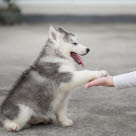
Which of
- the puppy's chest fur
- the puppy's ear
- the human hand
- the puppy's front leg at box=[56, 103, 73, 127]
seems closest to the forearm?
the human hand

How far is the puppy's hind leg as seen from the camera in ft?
12.2

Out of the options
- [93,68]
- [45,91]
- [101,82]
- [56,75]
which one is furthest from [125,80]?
[93,68]

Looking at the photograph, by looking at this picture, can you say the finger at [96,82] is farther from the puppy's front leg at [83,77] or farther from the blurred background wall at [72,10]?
the blurred background wall at [72,10]

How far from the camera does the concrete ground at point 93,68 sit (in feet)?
12.9

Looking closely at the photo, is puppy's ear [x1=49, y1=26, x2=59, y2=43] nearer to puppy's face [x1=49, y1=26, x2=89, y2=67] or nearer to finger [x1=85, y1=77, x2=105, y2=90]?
puppy's face [x1=49, y1=26, x2=89, y2=67]

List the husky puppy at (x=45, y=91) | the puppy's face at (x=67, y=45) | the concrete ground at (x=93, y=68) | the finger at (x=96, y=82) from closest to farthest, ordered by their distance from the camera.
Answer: the finger at (x=96, y=82) → the husky puppy at (x=45, y=91) → the concrete ground at (x=93, y=68) → the puppy's face at (x=67, y=45)

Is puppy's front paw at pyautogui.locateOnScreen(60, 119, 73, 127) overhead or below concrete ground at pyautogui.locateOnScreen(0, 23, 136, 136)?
overhead

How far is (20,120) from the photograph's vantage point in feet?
12.2

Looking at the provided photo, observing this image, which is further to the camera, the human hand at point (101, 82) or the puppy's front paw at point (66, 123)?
the puppy's front paw at point (66, 123)

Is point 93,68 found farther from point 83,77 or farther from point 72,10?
point 72,10

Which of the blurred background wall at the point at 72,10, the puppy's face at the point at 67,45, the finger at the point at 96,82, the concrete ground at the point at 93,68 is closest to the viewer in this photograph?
the finger at the point at 96,82

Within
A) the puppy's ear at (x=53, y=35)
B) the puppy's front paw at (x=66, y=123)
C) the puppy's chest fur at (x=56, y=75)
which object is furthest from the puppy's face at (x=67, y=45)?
the puppy's front paw at (x=66, y=123)

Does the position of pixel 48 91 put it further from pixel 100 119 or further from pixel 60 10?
pixel 60 10

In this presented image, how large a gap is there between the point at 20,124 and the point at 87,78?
792 millimetres
